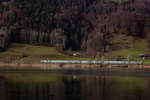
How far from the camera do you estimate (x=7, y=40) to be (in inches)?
7815

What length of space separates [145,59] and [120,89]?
350ft

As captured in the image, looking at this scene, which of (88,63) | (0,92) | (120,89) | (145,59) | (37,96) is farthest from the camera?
(145,59)

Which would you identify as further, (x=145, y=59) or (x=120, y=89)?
(x=145, y=59)

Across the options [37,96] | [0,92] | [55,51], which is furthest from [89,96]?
[55,51]

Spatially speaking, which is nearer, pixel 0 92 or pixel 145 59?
pixel 0 92

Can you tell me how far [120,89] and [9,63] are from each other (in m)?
97.4

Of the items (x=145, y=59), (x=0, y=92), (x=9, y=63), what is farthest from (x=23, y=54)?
(x=0, y=92)

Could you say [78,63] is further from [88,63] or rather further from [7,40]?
[7,40]

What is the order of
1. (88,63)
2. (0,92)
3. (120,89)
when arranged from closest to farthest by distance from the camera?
(0,92) < (120,89) < (88,63)

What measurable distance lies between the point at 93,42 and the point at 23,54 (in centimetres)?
5457

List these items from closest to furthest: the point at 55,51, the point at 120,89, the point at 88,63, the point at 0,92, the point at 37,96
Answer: the point at 37,96
the point at 0,92
the point at 120,89
the point at 88,63
the point at 55,51

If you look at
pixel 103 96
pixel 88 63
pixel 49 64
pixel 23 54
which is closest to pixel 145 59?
pixel 88 63

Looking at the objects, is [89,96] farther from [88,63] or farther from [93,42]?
[93,42]

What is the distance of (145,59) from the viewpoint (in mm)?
163875
